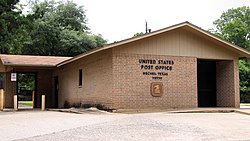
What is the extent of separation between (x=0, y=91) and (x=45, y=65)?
341cm

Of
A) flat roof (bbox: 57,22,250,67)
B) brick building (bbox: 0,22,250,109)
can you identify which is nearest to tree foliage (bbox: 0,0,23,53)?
brick building (bbox: 0,22,250,109)

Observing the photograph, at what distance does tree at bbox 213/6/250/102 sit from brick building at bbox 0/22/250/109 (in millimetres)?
16969

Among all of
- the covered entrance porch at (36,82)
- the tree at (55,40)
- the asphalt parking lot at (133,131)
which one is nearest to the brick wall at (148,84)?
the asphalt parking lot at (133,131)

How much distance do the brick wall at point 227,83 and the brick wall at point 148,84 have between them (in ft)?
8.85

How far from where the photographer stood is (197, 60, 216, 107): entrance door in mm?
22578

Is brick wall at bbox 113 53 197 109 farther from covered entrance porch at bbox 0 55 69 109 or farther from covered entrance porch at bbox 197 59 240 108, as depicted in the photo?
covered entrance porch at bbox 0 55 69 109

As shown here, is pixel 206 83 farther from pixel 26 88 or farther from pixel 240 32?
pixel 240 32

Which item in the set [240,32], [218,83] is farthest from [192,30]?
[240,32]

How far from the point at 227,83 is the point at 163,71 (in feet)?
15.0

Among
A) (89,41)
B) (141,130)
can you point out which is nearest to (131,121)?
(141,130)

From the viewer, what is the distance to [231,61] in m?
21.5

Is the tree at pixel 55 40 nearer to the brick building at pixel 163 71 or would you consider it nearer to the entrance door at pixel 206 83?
the brick building at pixel 163 71

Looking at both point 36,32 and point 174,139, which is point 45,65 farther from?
point 36,32

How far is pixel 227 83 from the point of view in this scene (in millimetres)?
21703
